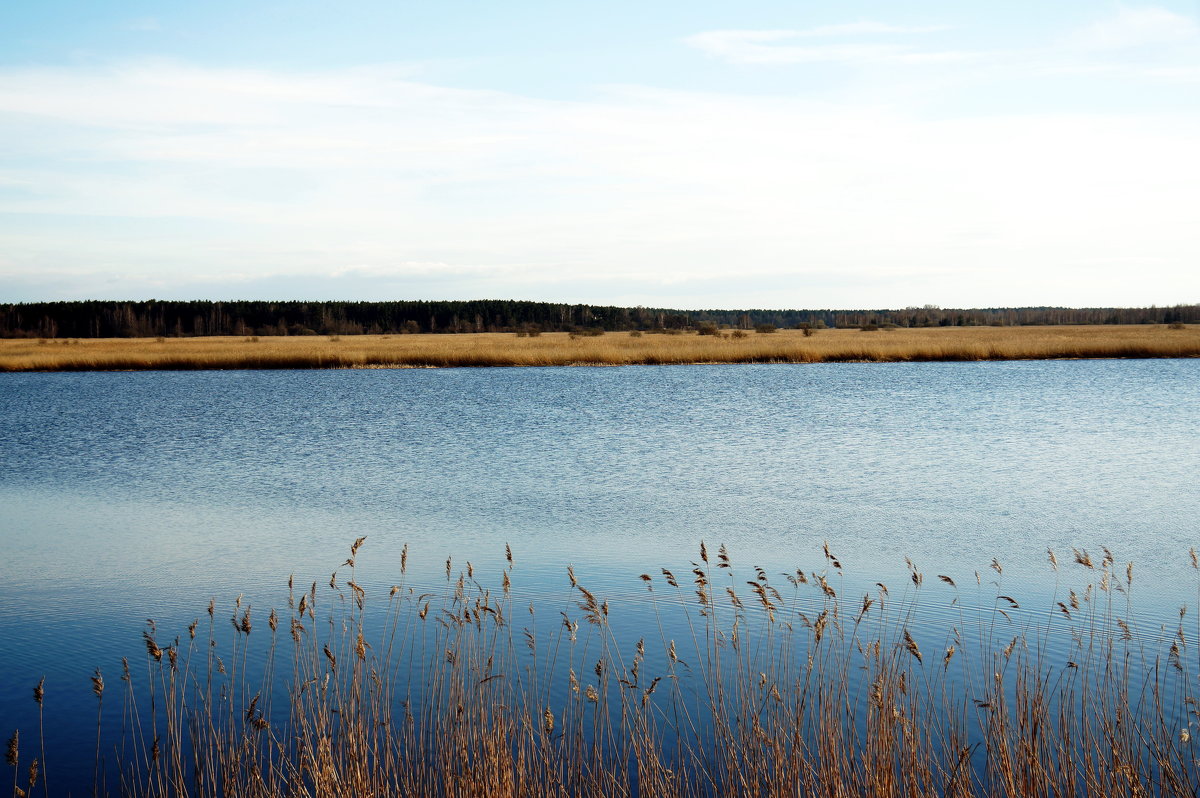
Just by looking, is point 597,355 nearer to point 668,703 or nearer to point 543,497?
point 543,497

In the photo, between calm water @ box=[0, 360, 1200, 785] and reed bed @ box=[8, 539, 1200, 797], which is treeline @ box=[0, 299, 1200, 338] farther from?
reed bed @ box=[8, 539, 1200, 797]

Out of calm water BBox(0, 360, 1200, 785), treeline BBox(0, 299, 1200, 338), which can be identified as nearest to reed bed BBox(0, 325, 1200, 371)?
calm water BBox(0, 360, 1200, 785)

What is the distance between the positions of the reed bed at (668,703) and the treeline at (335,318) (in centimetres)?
7965

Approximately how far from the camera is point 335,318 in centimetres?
9956

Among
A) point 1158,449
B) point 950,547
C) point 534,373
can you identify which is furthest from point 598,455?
point 534,373

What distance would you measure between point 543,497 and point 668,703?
6.64 metres

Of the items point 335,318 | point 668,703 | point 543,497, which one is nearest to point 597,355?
point 543,497

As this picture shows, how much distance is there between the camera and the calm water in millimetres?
7934

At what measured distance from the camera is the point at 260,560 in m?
8.89

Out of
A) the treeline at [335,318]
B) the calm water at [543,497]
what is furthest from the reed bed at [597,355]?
the treeline at [335,318]

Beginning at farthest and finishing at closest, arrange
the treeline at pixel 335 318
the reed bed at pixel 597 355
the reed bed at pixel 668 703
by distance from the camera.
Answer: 1. the treeline at pixel 335 318
2. the reed bed at pixel 597 355
3. the reed bed at pixel 668 703

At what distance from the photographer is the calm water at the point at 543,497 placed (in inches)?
312

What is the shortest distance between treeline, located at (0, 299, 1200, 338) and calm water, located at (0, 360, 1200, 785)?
212 feet

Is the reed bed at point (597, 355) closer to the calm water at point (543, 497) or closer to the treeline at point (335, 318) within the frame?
the calm water at point (543, 497)
